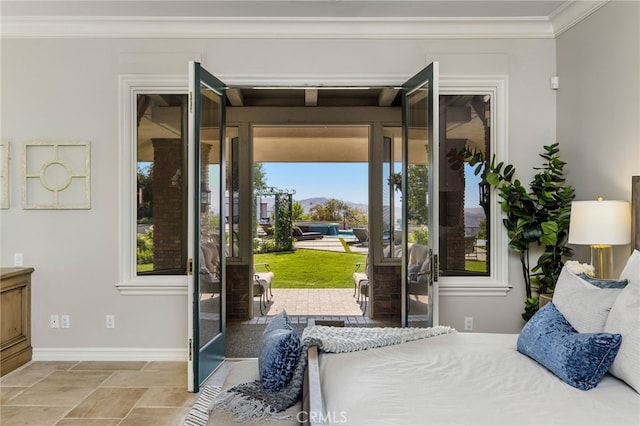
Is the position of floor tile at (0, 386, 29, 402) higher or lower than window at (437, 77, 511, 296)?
lower

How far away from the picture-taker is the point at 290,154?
7.20m

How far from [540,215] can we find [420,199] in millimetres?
1004

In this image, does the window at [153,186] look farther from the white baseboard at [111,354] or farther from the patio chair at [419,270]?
the patio chair at [419,270]

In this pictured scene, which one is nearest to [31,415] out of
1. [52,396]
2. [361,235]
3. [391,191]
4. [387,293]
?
[52,396]

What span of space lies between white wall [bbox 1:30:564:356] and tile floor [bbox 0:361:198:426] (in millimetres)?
271

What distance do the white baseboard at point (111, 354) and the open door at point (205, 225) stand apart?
0.48 meters

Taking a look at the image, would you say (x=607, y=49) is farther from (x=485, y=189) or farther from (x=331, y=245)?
(x=331, y=245)

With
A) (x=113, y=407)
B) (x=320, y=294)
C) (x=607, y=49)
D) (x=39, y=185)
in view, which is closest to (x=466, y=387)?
(x=113, y=407)

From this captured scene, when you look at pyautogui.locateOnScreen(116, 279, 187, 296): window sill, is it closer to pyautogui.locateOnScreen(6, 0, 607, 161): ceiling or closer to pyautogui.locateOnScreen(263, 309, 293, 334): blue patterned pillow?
pyautogui.locateOnScreen(6, 0, 607, 161): ceiling

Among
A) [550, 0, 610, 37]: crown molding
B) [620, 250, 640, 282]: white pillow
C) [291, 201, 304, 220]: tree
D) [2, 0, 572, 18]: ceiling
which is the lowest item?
[620, 250, 640, 282]: white pillow

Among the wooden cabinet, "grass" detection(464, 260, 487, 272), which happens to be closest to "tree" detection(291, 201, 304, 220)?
"grass" detection(464, 260, 487, 272)

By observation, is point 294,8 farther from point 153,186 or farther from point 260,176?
point 260,176

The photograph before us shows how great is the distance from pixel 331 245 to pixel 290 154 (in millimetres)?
1906

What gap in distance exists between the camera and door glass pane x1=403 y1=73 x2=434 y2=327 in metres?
3.36
